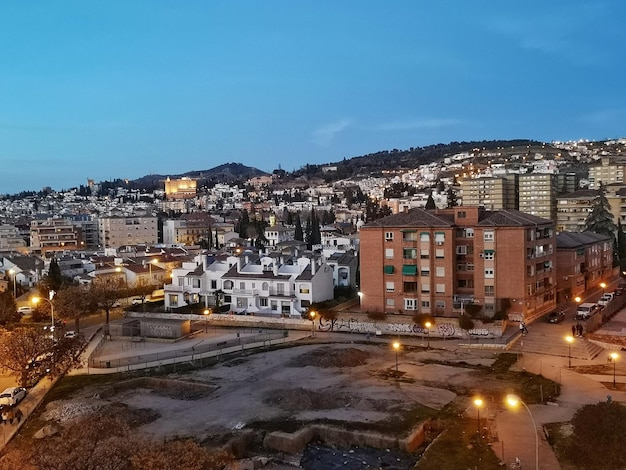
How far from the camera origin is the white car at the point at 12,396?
3094 centimetres

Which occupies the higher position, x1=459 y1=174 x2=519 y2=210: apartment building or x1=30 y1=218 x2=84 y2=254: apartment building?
x1=459 y1=174 x2=519 y2=210: apartment building

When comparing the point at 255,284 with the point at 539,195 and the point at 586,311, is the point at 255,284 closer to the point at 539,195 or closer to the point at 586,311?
the point at 586,311

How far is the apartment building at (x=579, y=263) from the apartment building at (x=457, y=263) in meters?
4.64

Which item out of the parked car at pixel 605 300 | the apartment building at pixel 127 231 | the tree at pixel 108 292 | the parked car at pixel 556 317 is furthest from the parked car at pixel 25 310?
the apartment building at pixel 127 231

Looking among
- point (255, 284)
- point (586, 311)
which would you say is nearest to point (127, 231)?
point (255, 284)

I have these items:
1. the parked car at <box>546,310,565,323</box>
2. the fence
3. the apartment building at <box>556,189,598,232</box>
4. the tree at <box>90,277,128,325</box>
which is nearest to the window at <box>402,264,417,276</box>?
the fence

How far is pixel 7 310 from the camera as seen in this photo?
173 feet

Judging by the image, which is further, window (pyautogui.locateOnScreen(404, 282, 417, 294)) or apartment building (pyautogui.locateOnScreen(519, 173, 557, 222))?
apartment building (pyautogui.locateOnScreen(519, 173, 557, 222))

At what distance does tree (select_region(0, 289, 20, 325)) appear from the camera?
52375 millimetres

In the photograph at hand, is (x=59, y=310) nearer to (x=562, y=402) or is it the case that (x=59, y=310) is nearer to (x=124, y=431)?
(x=124, y=431)

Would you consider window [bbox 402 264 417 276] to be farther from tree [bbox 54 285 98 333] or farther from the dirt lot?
tree [bbox 54 285 98 333]

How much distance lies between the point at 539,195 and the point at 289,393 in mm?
113798

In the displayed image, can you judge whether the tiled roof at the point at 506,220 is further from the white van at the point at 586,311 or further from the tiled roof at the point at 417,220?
the white van at the point at 586,311

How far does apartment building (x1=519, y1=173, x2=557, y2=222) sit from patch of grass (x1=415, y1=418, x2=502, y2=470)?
112 metres
